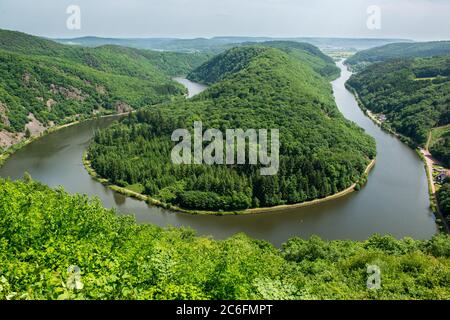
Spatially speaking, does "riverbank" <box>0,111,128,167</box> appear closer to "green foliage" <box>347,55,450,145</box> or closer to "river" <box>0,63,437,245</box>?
"river" <box>0,63,437,245</box>

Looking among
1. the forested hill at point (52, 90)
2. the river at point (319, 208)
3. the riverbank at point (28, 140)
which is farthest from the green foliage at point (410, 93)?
the riverbank at point (28, 140)

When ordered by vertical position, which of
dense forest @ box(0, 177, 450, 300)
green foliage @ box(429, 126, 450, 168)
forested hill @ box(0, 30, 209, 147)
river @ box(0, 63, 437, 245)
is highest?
forested hill @ box(0, 30, 209, 147)


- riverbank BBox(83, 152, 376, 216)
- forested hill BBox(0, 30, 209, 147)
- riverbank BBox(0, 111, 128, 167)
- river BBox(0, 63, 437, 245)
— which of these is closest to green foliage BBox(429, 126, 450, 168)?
river BBox(0, 63, 437, 245)

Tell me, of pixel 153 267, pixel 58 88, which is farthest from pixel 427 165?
pixel 58 88

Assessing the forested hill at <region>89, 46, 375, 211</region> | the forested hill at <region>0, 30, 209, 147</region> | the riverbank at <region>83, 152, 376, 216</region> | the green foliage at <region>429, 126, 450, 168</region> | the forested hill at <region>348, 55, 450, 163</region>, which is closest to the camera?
the riverbank at <region>83, 152, 376, 216</region>

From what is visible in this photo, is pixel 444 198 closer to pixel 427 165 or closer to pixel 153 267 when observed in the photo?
pixel 427 165
